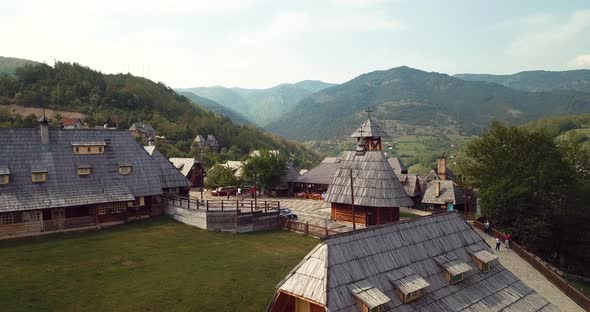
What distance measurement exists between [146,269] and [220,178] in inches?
1216

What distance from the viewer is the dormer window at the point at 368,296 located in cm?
1084

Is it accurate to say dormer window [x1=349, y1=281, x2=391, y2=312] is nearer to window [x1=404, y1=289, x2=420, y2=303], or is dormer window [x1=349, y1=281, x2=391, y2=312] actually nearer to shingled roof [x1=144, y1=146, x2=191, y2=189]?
window [x1=404, y1=289, x2=420, y2=303]

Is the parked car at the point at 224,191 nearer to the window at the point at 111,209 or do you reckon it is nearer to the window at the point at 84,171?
the window at the point at 111,209

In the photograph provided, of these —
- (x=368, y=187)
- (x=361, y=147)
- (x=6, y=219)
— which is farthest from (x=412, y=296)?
(x=6, y=219)

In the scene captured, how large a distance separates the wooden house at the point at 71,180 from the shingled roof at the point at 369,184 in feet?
51.9

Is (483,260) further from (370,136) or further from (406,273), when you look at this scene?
(370,136)

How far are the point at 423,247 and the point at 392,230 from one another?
152 centimetres

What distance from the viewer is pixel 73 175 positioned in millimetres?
27719

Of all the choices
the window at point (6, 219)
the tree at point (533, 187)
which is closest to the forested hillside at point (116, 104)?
the window at point (6, 219)

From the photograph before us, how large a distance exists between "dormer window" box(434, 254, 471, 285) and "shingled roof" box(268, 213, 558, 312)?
11cm

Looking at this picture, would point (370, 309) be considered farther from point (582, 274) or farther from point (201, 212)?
point (582, 274)

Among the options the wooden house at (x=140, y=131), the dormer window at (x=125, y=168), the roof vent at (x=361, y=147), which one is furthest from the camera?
the wooden house at (x=140, y=131)

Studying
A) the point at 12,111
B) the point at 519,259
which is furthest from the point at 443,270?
the point at 12,111

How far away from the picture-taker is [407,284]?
40.3 feet
